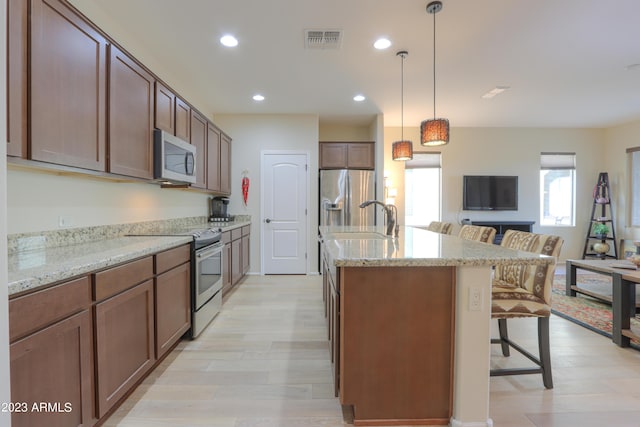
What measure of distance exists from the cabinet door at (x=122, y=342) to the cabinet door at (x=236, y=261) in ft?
6.69

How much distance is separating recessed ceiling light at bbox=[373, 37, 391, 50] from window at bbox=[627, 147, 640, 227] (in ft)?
19.2

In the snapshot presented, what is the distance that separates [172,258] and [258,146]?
325 cm

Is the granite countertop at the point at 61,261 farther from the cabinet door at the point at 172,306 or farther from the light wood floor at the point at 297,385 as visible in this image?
the light wood floor at the point at 297,385

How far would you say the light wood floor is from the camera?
5.55ft

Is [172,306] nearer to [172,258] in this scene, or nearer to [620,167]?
[172,258]

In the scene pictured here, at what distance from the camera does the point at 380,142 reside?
521 cm

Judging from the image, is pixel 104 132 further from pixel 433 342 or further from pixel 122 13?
pixel 433 342

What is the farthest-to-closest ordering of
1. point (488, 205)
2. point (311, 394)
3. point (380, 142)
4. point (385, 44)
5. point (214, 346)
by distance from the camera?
point (488, 205) < point (380, 142) < point (385, 44) < point (214, 346) < point (311, 394)

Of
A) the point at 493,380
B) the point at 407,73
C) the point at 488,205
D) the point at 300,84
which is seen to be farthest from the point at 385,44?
the point at 488,205

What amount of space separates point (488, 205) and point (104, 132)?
250 inches

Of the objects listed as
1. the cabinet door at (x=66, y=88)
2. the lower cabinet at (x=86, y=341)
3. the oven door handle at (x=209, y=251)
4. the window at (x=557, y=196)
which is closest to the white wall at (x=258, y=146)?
the oven door handle at (x=209, y=251)

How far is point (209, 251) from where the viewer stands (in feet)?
9.57

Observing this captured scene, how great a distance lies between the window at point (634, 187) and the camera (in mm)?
5746

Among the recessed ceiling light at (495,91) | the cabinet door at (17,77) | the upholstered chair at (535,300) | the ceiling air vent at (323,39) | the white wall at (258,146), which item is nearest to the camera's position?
the cabinet door at (17,77)
